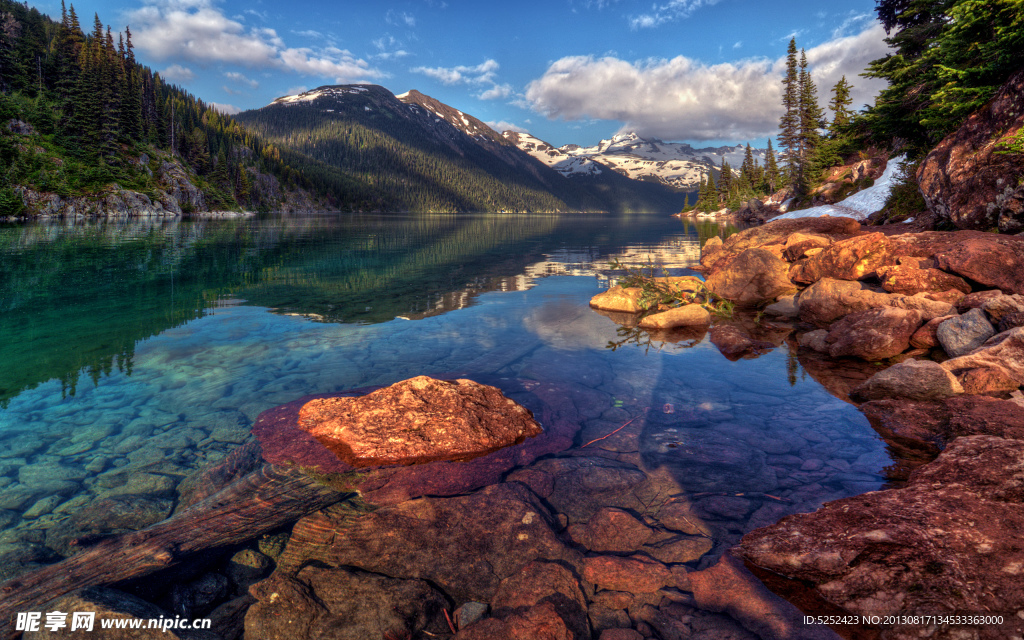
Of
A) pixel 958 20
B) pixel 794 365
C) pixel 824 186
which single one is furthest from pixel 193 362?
pixel 824 186

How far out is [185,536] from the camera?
4.47 m

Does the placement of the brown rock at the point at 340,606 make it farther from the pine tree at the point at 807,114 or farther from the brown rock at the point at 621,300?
the pine tree at the point at 807,114

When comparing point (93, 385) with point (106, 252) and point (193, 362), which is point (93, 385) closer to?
point (193, 362)

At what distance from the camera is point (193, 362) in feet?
32.1

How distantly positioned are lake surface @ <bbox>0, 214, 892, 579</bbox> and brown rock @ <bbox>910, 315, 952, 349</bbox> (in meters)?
2.68

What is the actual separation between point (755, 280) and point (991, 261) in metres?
5.74

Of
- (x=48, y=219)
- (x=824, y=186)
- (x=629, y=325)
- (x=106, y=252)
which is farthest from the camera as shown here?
(x=48, y=219)

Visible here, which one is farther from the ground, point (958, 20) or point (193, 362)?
point (958, 20)

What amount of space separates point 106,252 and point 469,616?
125 feet

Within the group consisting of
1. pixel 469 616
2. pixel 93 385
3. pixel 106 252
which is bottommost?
pixel 469 616

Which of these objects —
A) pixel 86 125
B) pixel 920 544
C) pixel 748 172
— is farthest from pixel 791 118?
pixel 86 125

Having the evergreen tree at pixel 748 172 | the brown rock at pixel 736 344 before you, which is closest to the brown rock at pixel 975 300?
the brown rock at pixel 736 344

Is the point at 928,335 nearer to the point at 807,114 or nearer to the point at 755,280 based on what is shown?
the point at 755,280

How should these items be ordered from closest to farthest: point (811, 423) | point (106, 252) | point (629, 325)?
point (811, 423) < point (629, 325) < point (106, 252)
